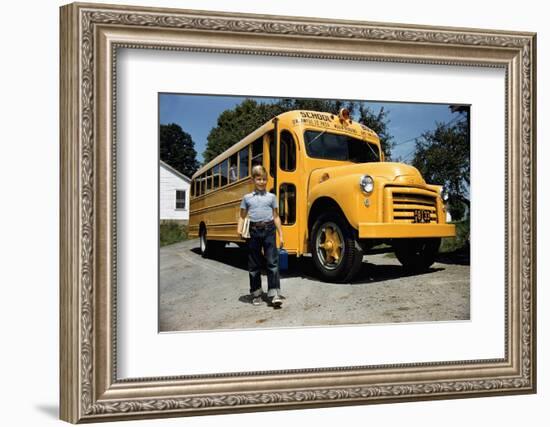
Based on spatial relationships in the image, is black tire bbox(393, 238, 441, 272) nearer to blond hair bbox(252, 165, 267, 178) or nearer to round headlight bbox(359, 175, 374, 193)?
round headlight bbox(359, 175, 374, 193)

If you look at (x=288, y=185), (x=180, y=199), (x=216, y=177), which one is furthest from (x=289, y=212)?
(x=180, y=199)

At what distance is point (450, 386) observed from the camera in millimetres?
4473

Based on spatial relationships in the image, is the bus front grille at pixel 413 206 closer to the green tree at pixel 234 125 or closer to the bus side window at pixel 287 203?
the bus side window at pixel 287 203

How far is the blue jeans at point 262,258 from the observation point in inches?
168

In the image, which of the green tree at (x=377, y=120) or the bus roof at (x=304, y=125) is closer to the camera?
the bus roof at (x=304, y=125)

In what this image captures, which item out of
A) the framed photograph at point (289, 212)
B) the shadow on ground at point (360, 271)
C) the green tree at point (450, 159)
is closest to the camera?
the framed photograph at point (289, 212)

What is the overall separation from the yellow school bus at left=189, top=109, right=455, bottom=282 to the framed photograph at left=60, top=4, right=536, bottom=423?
0.01 meters

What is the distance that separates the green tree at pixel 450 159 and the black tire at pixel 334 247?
2.30 feet

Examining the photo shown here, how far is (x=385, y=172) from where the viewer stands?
468 cm

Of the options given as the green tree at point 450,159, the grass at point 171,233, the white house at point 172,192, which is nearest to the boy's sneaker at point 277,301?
Answer: the grass at point 171,233

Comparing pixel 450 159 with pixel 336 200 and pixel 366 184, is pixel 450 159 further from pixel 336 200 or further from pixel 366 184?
pixel 336 200

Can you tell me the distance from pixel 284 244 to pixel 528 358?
2.02m

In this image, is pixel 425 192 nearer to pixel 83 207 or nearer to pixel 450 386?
pixel 450 386

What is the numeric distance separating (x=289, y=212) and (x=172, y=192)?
36.1 inches
